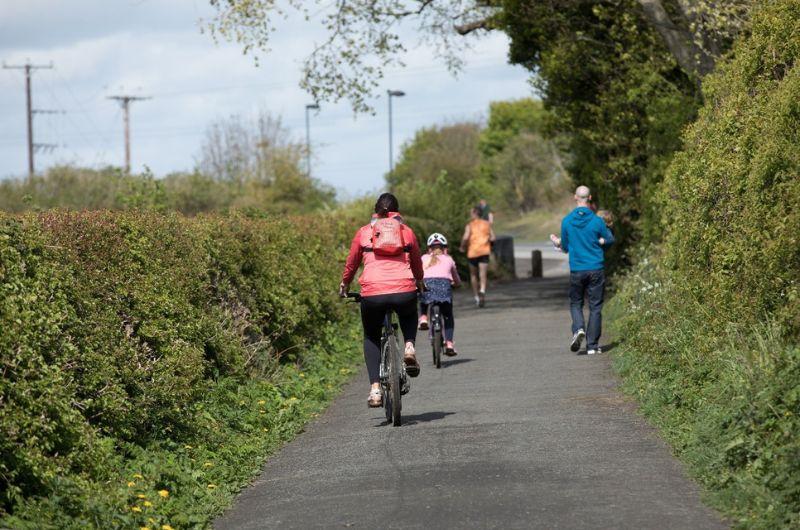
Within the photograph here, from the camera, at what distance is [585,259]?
15133 mm

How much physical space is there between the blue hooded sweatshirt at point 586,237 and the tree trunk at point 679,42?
3771 mm

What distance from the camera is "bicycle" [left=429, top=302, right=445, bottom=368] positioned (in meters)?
14.5

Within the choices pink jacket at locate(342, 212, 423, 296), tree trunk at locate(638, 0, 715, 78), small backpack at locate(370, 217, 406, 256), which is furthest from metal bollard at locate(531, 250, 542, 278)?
small backpack at locate(370, 217, 406, 256)

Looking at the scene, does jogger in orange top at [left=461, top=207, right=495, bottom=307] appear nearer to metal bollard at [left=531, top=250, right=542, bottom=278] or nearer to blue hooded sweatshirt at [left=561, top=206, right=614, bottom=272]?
blue hooded sweatshirt at [left=561, top=206, right=614, bottom=272]

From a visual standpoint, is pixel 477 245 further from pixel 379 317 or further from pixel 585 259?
pixel 379 317

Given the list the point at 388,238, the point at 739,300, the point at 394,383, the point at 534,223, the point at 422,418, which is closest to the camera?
the point at 739,300

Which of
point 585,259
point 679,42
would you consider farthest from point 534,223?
point 585,259

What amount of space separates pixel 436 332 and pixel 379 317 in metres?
3.92

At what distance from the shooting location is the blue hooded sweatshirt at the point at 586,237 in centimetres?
1509

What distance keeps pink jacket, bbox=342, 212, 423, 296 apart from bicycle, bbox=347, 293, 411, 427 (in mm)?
245

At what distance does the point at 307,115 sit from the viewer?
244ft

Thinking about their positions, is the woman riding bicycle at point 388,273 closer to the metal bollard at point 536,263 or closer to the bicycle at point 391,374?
the bicycle at point 391,374

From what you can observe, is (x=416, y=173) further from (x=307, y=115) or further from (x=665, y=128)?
(x=665, y=128)

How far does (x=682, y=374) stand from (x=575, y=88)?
1343 cm
